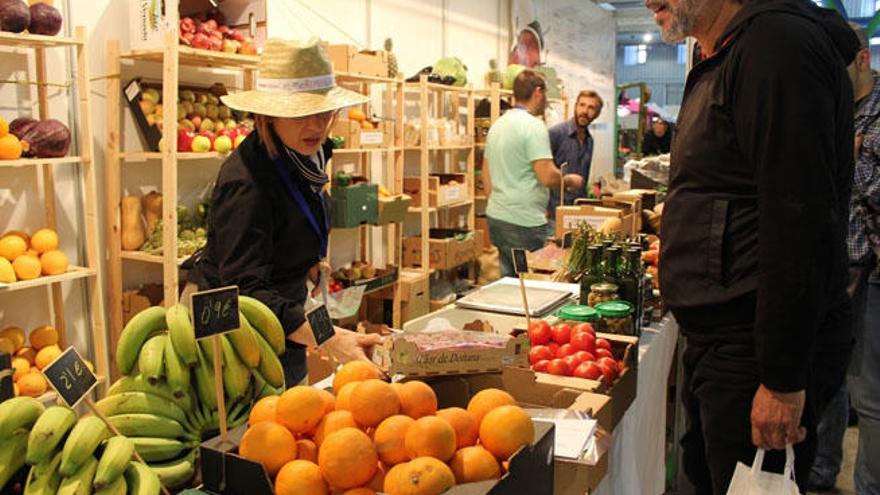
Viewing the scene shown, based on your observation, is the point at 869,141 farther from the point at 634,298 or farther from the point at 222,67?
the point at 222,67

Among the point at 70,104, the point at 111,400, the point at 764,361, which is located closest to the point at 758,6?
the point at 764,361

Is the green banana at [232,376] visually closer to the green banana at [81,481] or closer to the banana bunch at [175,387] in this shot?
the banana bunch at [175,387]

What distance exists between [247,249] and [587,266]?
1316 mm

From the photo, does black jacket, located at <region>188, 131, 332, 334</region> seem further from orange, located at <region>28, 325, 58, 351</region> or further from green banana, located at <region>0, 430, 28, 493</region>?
orange, located at <region>28, 325, 58, 351</region>

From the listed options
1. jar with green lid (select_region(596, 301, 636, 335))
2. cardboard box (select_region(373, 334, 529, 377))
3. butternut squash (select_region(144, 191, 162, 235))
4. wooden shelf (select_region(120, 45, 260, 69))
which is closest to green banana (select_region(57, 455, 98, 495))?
cardboard box (select_region(373, 334, 529, 377))

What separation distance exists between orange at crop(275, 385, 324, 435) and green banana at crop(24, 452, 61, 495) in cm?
33

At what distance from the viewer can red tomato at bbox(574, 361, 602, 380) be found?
1978mm

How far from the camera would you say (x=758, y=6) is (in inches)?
61.8

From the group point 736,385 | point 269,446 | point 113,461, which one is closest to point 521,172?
→ point 736,385

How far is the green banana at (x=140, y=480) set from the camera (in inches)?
42.9

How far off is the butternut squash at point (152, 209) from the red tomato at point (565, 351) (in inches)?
101

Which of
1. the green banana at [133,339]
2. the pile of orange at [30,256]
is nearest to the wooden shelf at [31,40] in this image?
the pile of orange at [30,256]

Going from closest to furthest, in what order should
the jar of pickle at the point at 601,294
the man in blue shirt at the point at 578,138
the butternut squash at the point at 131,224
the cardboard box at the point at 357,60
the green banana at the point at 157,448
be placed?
the green banana at the point at 157,448
the jar of pickle at the point at 601,294
the butternut squash at the point at 131,224
the cardboard box at the point at 357,60
the man in blue shirt at the point at 578,138

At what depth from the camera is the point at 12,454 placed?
110cm
